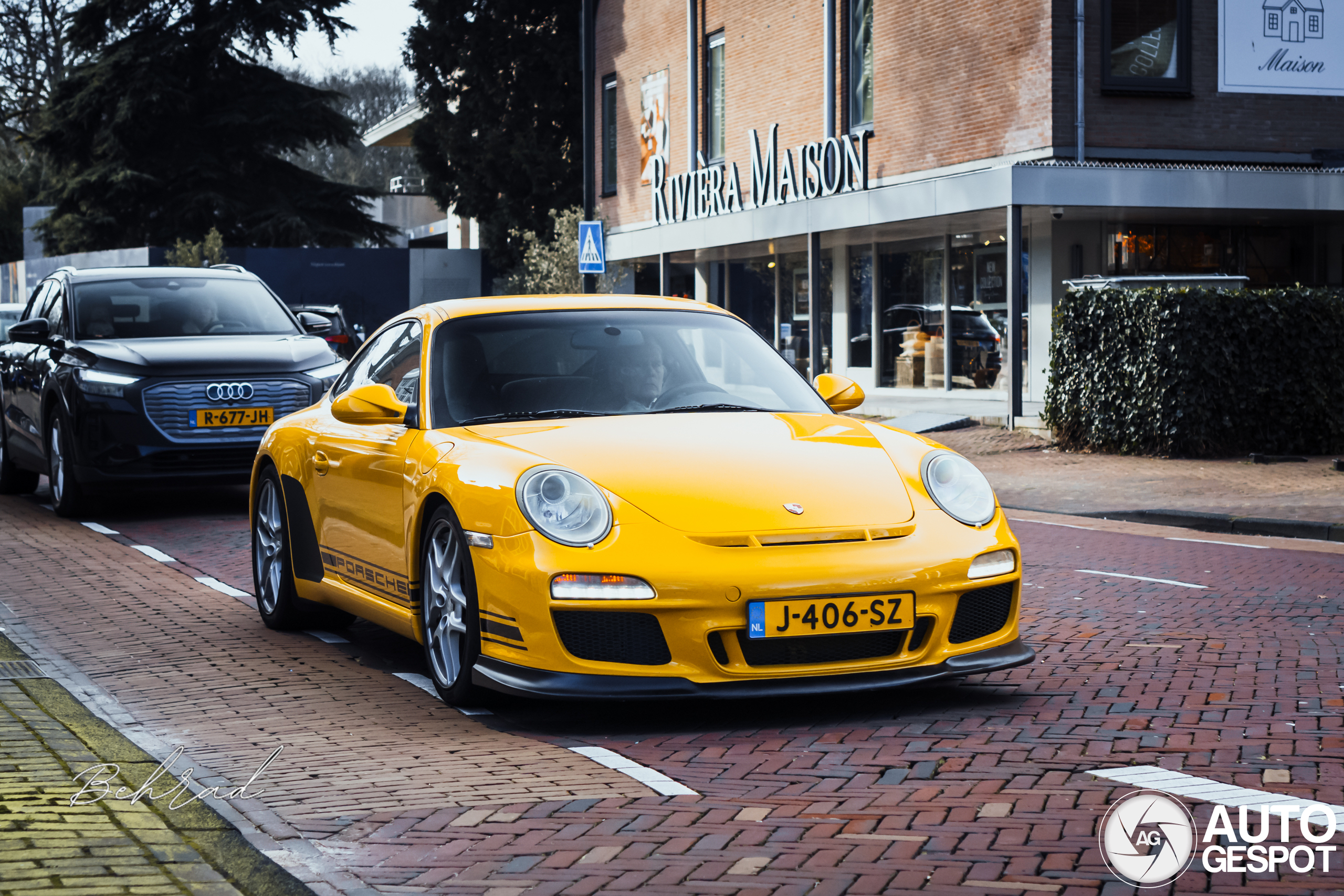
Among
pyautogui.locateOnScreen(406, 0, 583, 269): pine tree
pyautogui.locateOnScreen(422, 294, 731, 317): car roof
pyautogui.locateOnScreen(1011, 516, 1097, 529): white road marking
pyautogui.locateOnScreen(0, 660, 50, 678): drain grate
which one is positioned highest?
pyautogui.locateOnScreen(406, 0, 583, 269): pine tree

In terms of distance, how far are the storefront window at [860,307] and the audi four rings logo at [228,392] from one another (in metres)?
16.4

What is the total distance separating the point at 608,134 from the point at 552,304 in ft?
98.8

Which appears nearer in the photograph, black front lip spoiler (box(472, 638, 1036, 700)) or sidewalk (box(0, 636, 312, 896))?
sidewalk (box(0, 636, 312, 896))

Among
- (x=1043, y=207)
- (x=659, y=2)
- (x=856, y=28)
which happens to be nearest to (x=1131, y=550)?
(x=1043, y=207)

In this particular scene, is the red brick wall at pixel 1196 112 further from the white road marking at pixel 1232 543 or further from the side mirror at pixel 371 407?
the side mirror at pixel 371 407

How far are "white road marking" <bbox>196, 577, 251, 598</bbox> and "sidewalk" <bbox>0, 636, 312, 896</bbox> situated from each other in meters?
3.22

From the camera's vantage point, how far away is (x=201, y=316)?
12.5 metres

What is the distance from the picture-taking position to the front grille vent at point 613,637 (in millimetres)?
4922

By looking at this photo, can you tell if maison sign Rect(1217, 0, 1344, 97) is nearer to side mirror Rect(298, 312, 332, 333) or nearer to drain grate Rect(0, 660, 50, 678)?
side mirror Rect(298, 312, 332, 333)

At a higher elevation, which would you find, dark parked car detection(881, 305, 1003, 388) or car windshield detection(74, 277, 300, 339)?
car windshield detection(74, 277, 300, 339)

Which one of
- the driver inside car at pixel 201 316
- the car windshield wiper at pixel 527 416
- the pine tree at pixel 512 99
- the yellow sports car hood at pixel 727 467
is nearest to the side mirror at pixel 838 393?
the yellow sports car hood at pixel 727 467

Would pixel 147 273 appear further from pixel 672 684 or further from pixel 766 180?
pixel 766 180

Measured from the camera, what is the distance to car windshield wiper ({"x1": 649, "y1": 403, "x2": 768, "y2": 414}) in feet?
19.6

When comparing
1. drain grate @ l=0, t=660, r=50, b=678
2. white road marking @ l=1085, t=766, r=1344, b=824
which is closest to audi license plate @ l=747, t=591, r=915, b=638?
white road marking @ l=1085, t=766, r=1344, b=824
